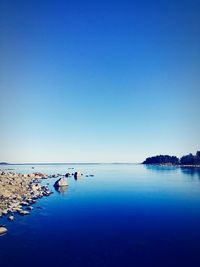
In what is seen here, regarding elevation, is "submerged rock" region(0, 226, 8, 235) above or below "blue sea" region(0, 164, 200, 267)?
above

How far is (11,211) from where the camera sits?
3356cm

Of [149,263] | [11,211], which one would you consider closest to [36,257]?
[149,263]

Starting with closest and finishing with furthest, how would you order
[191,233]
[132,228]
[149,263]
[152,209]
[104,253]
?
[149,263], [104,253], [191,233], [132,228], [152,209]

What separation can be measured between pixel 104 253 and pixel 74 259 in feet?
8.94

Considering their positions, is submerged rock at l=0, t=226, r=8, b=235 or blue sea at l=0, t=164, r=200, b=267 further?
submerged rock at l=0, t=226, r=8, b=235

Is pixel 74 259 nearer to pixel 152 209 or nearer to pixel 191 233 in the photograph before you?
pixel 191 233

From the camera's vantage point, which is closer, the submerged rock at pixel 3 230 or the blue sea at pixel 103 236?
the blue sea at pixel 103 236

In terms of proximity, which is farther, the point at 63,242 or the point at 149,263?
the point at 63,242

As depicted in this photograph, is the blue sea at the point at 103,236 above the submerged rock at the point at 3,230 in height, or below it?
below

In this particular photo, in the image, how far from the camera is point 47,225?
2892cm

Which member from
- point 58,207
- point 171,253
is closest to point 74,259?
point 171,253

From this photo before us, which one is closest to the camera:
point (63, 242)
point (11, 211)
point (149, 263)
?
point (149, 263)

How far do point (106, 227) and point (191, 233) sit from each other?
378 inches

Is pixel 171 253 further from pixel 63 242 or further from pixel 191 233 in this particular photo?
pixel 63 242
